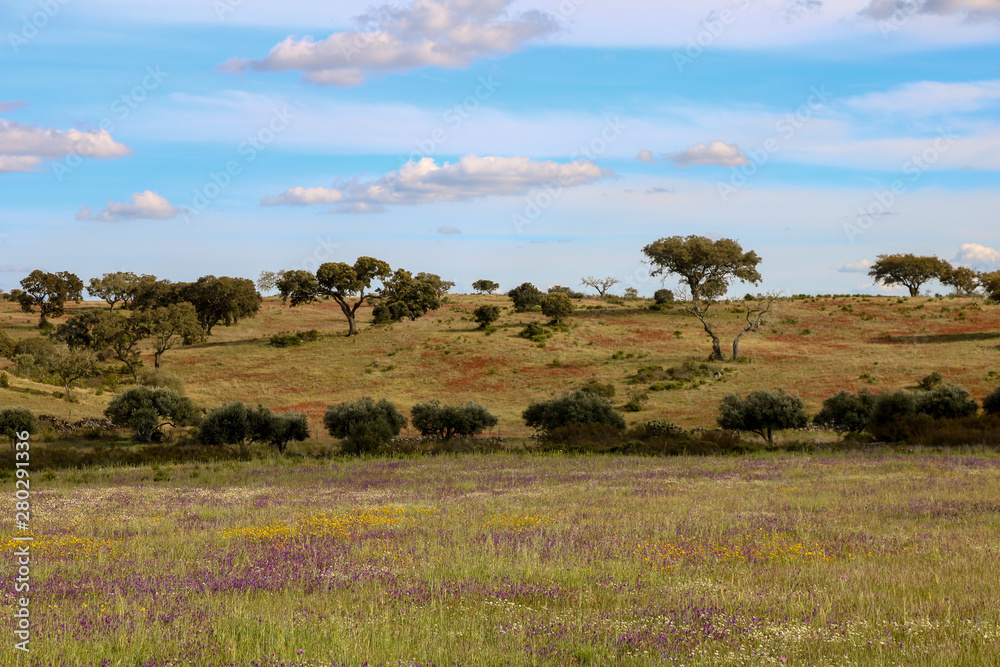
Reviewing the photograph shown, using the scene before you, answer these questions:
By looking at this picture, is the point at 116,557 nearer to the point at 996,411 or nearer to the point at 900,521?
the point at 900,521

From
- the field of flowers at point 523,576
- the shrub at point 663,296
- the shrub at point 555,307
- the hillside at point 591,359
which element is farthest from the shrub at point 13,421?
the shrub at point 663,296

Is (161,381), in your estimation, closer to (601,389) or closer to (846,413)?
(601,389)

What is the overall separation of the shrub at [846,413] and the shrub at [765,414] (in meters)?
3.22

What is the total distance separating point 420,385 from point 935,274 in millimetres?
99085

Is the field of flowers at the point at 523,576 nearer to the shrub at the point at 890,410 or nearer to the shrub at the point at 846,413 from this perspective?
the shrub at the point at 890,410

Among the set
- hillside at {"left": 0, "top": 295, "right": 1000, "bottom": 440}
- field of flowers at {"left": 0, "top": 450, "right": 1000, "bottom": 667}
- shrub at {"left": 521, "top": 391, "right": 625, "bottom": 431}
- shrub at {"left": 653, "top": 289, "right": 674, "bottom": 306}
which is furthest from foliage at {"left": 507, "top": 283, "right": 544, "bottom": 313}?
field of flowers at {"left": 0, "top": 450, "right": 1000, "bottom": 667}

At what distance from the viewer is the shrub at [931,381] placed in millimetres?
55719

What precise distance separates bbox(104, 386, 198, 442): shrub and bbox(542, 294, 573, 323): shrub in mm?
52341

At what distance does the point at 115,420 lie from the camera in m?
46.1

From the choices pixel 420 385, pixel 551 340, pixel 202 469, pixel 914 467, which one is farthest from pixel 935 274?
pixel 202 469

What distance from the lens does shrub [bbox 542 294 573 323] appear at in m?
93.3

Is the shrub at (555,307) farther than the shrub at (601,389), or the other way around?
the shrub at (555,307)

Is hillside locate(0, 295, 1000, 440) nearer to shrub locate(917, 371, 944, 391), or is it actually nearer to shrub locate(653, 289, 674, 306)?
shrub locate(917, 371, 944, 391)

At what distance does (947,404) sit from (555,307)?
56.9m
